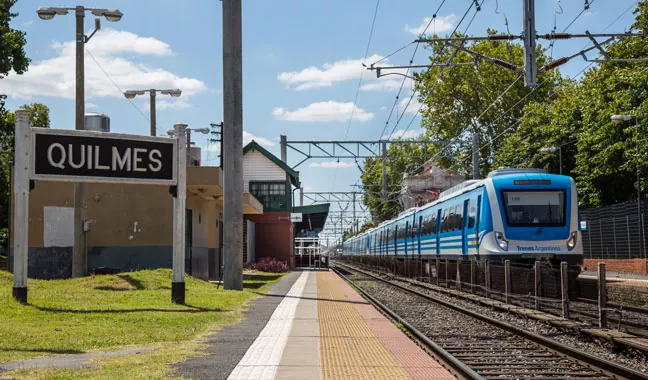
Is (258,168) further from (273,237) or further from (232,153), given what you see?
(232,153)

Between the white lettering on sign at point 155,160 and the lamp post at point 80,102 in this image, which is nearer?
the white lettering on sign at point 155,160

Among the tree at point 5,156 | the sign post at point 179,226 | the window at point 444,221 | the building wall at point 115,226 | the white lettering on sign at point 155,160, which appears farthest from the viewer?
the tree at point 5,156

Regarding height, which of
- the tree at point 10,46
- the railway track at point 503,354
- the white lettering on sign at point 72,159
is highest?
the tree at point 10,46

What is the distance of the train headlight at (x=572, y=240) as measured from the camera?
2098cm

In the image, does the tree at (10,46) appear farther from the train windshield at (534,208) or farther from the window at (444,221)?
the train windshield at (534,208)

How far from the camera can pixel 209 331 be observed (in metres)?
13.0

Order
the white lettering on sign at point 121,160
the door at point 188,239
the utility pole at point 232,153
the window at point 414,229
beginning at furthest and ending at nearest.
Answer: the window at point 414,229, the door at point 188,239, the utility pole at point 232,153, the white lettering on sign at point 121,160

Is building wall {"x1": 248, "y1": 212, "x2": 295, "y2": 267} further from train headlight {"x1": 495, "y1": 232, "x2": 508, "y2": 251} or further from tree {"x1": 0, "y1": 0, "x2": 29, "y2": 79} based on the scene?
train headlight {"x1": 495, "y1": 232, "x2": 508, "y2": 251}

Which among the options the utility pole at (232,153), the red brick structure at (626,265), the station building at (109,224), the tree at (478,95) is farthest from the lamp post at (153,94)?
the tree at (478,95)

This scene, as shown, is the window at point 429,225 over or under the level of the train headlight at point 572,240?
over

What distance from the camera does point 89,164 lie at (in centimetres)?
1753

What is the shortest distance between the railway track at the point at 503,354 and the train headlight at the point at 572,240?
583cm

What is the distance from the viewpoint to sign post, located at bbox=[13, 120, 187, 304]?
1677 cm

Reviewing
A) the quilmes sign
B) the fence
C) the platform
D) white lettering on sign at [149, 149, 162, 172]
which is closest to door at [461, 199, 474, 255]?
the platform
